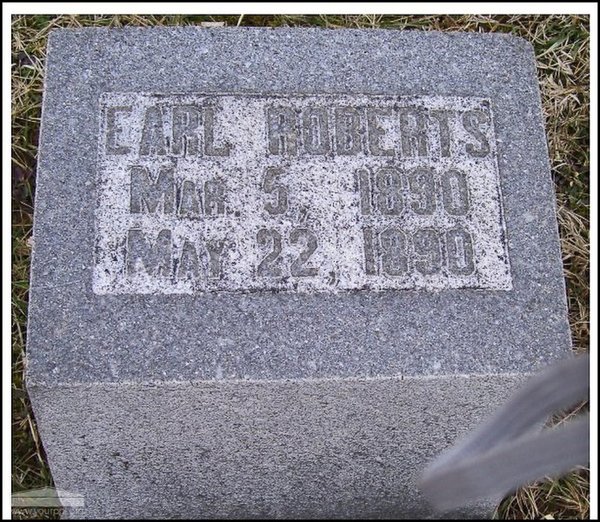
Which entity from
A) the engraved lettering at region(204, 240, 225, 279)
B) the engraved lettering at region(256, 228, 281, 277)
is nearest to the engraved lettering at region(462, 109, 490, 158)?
the engraved lettering at region(256, 228, 281, 277)

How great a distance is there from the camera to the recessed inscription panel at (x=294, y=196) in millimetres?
1658

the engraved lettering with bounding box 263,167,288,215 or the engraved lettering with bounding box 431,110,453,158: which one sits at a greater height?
the engraved lettering with bounding box 431,110,453,158

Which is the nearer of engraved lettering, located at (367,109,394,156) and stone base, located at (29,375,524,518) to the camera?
stone base, located at (29,375,524,518)

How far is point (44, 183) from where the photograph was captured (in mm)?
1724

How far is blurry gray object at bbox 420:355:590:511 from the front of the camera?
0.91m

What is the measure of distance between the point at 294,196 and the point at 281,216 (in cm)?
6

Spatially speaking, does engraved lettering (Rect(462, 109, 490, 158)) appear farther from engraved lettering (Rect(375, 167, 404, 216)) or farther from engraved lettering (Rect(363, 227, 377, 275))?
engraved lettering (Rect(363, 227, 377, 275))

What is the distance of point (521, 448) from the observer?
90 centimetres

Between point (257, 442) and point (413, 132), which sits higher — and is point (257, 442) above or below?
below

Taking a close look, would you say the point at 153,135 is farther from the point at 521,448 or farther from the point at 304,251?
the point at 521,448

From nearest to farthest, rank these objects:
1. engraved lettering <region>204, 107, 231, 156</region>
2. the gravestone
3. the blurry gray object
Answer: the blurry gray object < the gravestone < engraved lettering <region>204, 107, 231, 156</region>

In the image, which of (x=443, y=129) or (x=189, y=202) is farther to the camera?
(x=443, y=129)

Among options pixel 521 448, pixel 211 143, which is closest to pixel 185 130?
pixel 211 143

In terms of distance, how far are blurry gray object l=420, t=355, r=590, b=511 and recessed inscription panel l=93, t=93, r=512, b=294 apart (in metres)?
0.71
